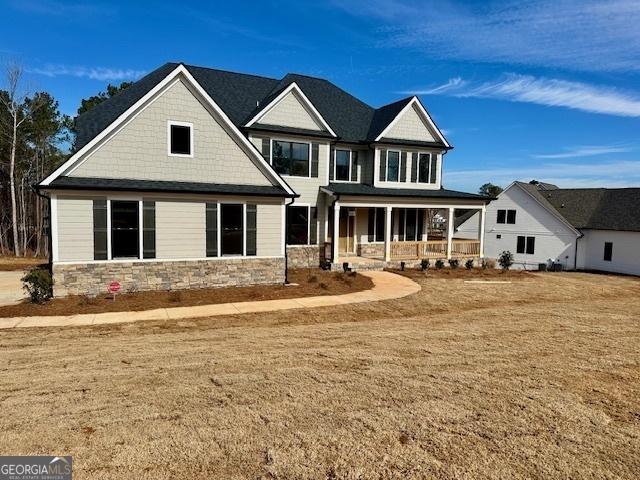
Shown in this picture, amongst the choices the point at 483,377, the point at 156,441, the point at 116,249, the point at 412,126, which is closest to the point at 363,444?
the point at 156,441

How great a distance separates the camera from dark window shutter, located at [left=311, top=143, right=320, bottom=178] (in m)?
20.5

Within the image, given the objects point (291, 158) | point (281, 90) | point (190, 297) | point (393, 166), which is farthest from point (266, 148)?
point (190, 297)

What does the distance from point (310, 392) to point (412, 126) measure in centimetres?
2049

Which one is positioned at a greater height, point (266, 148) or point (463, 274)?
point (266, 148)

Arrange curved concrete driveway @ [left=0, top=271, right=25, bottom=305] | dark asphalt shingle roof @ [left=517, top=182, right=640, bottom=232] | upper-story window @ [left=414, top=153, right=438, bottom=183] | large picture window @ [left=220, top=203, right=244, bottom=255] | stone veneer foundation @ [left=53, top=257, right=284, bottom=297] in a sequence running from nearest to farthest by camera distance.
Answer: curved concrete driveway @ [left=0, top=271, right=25, bottom=305] < stone veneer foundation @ [left=53, top=257, right=284, bottom=297] < large picture window @ [left=220, top=203, right=244, bottom=255] < upper-story window @ [left=414, top=153, right=438, bottom=183] < dark asphalt shingle roof @ [left=517, top=182, right=640, bottom=232]

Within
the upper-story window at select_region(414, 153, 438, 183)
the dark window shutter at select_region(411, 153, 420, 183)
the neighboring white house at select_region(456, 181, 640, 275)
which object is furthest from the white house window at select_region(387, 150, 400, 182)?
the neighboring white house at select_region(456, 181, 640, 275)

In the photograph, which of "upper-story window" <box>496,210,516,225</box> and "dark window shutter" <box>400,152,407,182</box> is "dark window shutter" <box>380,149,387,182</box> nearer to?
"dark window shutter" <box>400,152,407,182</box>

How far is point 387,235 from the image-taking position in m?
20.9

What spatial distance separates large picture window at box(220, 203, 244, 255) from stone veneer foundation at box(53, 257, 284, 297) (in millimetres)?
440

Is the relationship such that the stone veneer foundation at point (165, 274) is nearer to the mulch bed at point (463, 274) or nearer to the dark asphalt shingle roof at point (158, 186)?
the dark asphalt shingle roof at point (158, 186)

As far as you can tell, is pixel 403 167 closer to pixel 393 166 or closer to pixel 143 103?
pixel 393 166

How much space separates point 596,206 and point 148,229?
34291mm

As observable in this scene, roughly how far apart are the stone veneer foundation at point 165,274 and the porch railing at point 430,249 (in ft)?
28.2

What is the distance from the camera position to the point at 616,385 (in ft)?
21.7
